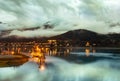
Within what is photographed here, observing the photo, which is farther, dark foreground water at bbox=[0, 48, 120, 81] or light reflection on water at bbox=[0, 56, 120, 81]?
dark foreground water at bbox=[0, 48, 120, 81]

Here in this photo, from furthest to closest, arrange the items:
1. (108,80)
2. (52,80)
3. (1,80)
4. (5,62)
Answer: (5,62) < (108,80) < (52,80) < (1,80)

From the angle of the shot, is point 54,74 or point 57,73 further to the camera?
point 57,73

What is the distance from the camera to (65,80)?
2384 inches

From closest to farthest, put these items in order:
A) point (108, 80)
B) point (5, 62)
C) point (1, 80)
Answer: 1. point (1, 80)
2. point (108, 80)
3. point (5, 62)

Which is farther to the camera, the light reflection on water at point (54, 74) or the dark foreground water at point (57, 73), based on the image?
the dark foreground water at point (57, 73)

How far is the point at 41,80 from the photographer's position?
191ft

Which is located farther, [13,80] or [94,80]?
[94,80]

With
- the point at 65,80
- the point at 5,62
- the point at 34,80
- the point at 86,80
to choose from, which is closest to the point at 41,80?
the point at 34,80

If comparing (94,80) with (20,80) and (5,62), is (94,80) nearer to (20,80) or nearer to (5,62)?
(20,80)

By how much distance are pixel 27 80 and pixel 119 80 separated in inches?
822

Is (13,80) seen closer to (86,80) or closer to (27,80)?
(27,80)

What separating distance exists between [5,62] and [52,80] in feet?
114

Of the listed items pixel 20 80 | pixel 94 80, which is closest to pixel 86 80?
pixel 94 80

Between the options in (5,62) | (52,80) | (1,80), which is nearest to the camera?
(1,80)
